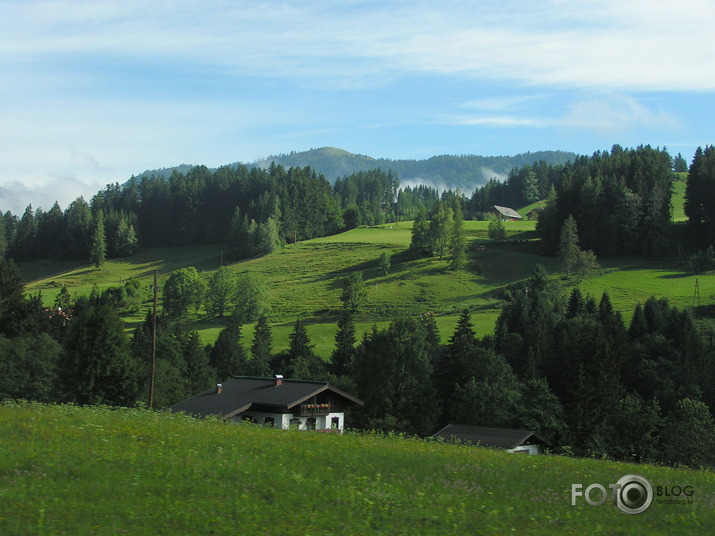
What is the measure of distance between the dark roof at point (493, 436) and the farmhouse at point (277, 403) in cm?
854

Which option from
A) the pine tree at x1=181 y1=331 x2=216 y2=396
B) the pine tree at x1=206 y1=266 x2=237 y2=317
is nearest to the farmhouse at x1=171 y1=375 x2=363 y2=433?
the pine tree at x1=181 y1=331 x2=216 y2=396

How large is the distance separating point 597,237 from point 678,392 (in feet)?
216

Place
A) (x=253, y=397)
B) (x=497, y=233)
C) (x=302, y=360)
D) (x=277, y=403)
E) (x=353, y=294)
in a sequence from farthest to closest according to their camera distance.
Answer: (x=497, y=233) < (x=353, y=294) < (x=302, y=360) < (x=253, y=397) < (x=277, y=403)

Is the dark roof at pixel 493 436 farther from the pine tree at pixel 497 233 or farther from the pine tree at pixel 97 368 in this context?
the pine tree at pixel 497 233

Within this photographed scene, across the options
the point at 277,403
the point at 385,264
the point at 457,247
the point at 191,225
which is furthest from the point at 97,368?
the point at 191,225

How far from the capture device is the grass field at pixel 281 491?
9.95m

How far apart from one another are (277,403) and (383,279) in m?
76.8

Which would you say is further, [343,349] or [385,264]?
[385,264]

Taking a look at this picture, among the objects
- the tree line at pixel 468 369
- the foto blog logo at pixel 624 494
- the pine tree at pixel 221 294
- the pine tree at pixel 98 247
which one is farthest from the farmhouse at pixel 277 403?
the pine tree at pixel 98 247

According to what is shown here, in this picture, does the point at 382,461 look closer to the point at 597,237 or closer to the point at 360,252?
the point at 597,237

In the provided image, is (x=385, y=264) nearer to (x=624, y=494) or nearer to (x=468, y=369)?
(x=468, y=369)

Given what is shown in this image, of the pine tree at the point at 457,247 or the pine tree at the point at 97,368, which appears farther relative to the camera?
the pine tree at the point at 457,247

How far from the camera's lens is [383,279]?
124 m

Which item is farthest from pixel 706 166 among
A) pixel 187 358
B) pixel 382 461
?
pixel 382 461
